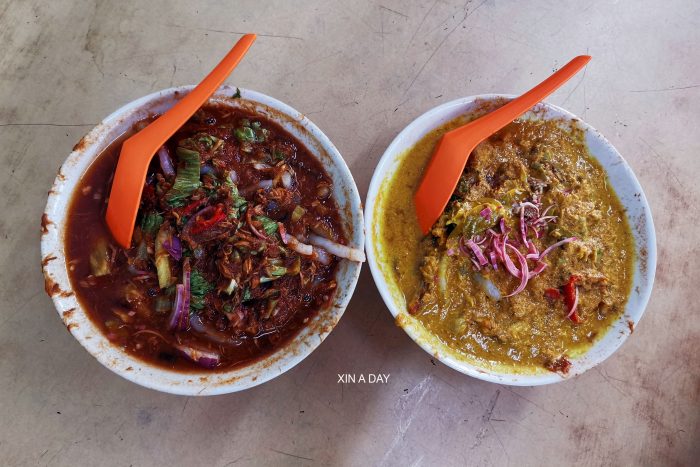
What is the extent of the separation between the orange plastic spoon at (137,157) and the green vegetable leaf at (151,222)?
0.06 m

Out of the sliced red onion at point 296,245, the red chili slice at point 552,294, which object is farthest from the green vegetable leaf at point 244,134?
the red chili slice at point 552,294

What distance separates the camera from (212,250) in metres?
2.09

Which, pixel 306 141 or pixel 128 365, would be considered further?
pixel 306 141

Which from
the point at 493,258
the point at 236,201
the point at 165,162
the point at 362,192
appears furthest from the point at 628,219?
the point at 165,162

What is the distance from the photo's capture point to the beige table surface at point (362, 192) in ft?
8.00

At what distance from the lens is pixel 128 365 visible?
82.0 inches

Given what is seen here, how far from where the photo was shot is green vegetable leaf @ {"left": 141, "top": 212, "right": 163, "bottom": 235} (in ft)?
6.89

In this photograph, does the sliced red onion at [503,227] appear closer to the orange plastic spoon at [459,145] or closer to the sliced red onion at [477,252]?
the sliced red onion at [477,252]

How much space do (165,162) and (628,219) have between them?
2322 millimetres

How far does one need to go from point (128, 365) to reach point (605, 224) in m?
2.42

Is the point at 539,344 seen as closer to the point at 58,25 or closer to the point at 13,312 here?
the point at 13,312

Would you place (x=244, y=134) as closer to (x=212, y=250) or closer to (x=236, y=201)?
(x=236, y=201)

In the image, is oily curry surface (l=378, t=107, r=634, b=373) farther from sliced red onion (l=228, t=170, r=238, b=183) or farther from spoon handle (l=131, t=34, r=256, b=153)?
spoon handle (l=131, t=34, r=256, b=153)

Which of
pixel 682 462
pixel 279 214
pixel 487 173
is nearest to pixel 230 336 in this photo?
pixel 279 214
